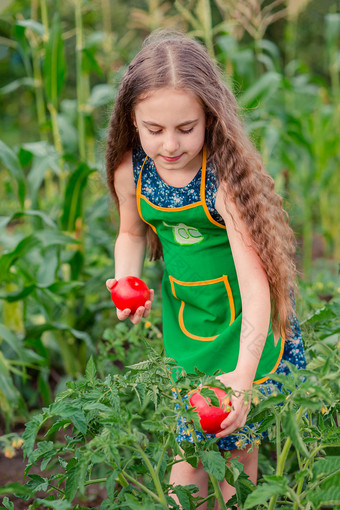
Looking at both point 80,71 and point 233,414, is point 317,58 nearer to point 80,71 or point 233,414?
point 80,71

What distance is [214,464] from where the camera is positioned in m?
0.86

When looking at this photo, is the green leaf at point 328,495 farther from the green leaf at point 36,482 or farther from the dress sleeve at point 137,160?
the dress sleeve at point 137,160

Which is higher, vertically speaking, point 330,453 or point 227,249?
point 227,249

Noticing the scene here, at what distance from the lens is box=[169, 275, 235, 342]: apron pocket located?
131 centimetres

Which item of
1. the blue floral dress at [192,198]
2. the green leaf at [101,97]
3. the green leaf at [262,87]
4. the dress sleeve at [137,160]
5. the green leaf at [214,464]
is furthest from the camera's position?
the green leaf at [262,87]

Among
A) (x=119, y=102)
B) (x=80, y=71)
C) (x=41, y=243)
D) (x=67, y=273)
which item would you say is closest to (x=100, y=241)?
(x=67, y=273)

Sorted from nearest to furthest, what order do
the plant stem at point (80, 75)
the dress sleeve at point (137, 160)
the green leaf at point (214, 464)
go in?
the green leaf at point (214, 464)
the dress sleeve at point (137, 160)
the plant stem at point (80, 75)

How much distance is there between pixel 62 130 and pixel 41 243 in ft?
2.62

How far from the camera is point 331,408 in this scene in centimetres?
101

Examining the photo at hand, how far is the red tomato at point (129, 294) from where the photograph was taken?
1262 millimetres

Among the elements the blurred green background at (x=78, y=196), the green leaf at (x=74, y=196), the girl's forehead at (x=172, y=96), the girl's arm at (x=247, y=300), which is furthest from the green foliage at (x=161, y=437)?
the green leaf at (x=74, y=196)

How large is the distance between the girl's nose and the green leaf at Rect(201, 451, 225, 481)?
573mm

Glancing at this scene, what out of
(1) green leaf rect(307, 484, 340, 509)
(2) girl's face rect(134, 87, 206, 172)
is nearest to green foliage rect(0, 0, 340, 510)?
(1) green leaf rect(307, 484, 340, 509)

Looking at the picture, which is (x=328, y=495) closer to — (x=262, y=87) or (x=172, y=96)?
(x=172, y=96)
